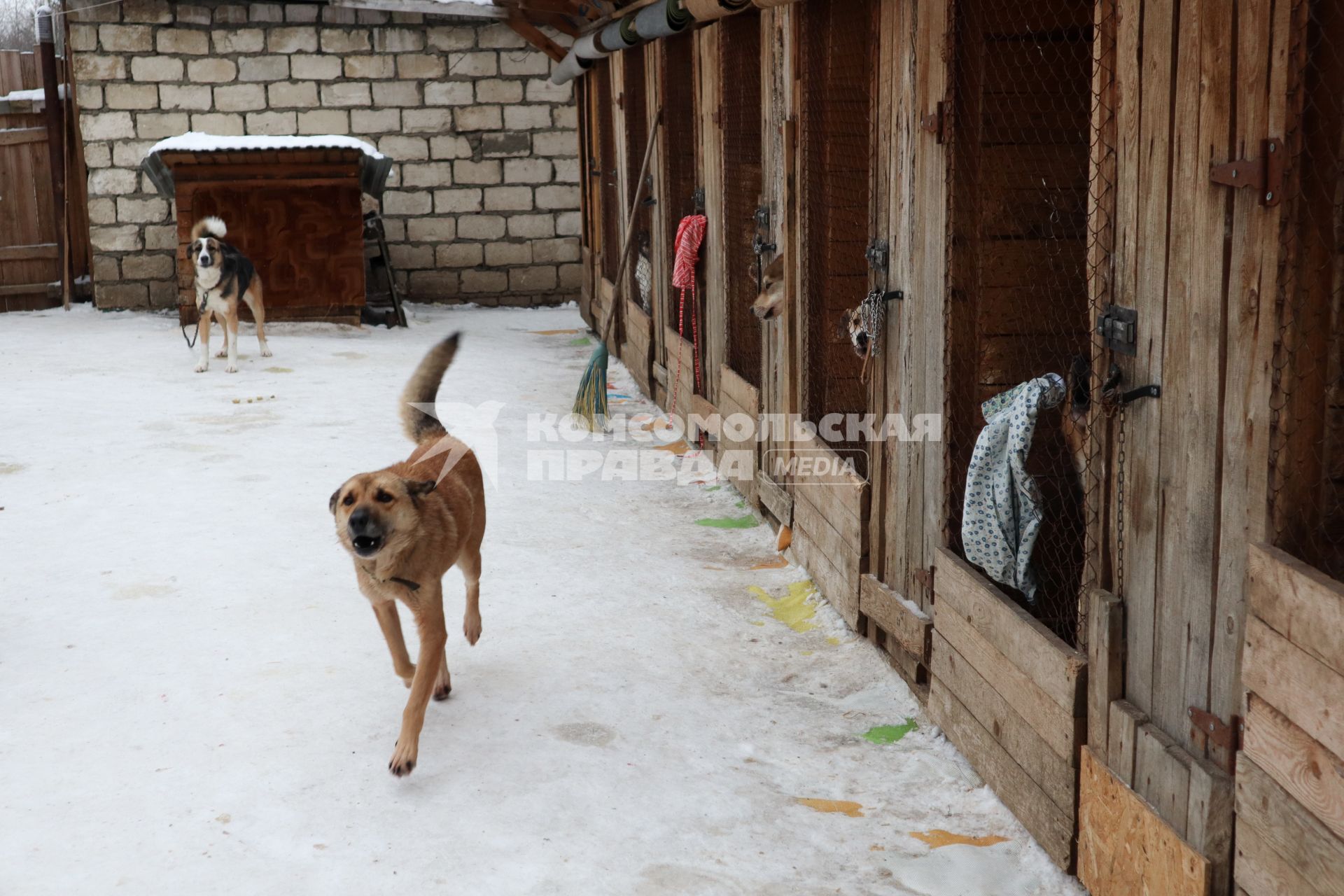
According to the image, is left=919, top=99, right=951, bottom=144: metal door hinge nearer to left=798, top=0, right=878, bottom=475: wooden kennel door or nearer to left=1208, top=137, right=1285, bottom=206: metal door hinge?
left=798, top=0, right=878, bottom=475: wooden kennel door

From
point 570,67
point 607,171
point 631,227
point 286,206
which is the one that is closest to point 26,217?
point 286,206

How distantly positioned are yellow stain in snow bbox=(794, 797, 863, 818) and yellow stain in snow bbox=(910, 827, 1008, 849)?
0.18 metres

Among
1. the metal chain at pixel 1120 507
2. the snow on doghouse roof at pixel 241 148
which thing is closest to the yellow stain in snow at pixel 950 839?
the metal chain at pixel 1120 507

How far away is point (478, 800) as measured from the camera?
358 centimetres

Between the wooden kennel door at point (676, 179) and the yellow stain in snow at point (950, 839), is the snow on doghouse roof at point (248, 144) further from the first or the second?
the yellow stain in snow at point (950, 839)

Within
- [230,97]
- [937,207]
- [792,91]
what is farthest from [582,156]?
[937,207]

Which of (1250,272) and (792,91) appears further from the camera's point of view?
(792,91)

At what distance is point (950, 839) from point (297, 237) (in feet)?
35.9

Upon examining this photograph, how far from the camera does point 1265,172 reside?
7.22 ft

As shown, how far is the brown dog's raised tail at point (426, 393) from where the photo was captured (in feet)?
14.7

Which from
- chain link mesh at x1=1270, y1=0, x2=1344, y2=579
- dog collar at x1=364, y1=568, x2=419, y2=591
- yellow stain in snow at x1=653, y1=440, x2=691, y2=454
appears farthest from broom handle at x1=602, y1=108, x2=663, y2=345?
chain link mesh at x1=1270, y1=0, x2=1344, y2=579

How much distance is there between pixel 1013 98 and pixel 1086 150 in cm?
31

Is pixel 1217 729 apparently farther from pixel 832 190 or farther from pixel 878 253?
pixel 832 190

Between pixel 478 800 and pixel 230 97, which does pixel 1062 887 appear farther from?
pixel 230 97
